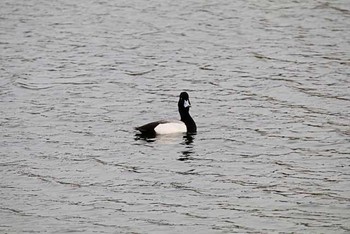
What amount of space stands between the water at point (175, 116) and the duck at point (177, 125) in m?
0.23

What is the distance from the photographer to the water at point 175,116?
15977 millimetres

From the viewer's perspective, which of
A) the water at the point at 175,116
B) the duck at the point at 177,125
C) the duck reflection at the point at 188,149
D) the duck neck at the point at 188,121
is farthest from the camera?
the duck neck at the point at 188,121

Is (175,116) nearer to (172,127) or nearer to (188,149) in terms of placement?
(172,127)

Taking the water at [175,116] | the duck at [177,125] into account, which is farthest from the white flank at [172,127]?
the water at [175,116]

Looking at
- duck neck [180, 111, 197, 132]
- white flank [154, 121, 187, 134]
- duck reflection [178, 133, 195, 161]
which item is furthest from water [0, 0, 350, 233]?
duck neck [180, 111, 197, 132]

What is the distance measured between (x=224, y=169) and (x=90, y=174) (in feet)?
7.41

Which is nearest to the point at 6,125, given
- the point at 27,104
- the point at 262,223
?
the point at 27,104

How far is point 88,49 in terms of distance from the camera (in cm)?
3072

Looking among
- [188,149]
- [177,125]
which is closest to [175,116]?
[177,125]

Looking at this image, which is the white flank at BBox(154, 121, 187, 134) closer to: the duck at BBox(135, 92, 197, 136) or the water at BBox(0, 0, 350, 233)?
the duck at BBox(135, 92, 197, 136)

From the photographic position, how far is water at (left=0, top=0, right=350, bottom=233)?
52.4 ft

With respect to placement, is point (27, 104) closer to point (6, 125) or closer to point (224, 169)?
point (6, 125)

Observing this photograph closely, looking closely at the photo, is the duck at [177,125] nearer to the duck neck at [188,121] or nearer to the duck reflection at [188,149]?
the duck neck at [188,121]

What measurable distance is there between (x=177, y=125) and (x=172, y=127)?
4.3 inches
